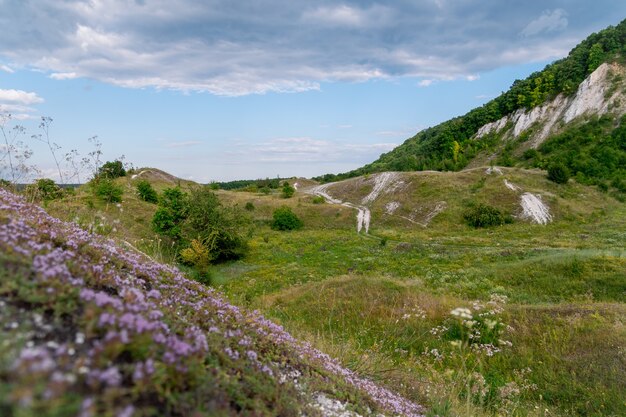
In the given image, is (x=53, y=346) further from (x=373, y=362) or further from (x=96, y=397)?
(x=373, y=362)

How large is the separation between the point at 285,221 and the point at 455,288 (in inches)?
1465

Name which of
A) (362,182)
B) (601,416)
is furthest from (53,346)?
(362,182)

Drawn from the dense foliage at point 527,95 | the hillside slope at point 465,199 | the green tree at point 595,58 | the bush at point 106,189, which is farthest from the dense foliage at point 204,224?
the green tree at point 595,58

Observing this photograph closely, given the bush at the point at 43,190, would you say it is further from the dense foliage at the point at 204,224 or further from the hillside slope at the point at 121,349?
the dense foliage at the point at 204,224

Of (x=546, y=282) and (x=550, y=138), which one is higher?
(x=550, y=138)

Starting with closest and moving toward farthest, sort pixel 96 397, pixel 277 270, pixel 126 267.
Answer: pixel 96 397
pixel 126 267
pixel 277 270

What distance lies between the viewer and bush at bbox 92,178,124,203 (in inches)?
405

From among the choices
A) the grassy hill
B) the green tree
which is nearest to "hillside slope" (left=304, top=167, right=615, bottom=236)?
the grassy hill

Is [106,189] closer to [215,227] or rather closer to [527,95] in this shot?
[215,227]

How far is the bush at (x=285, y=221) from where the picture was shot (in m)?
59.8

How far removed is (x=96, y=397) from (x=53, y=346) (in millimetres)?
470

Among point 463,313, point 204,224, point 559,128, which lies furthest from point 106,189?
point 559,128

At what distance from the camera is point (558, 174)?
208 ft

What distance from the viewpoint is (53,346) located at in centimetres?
178
